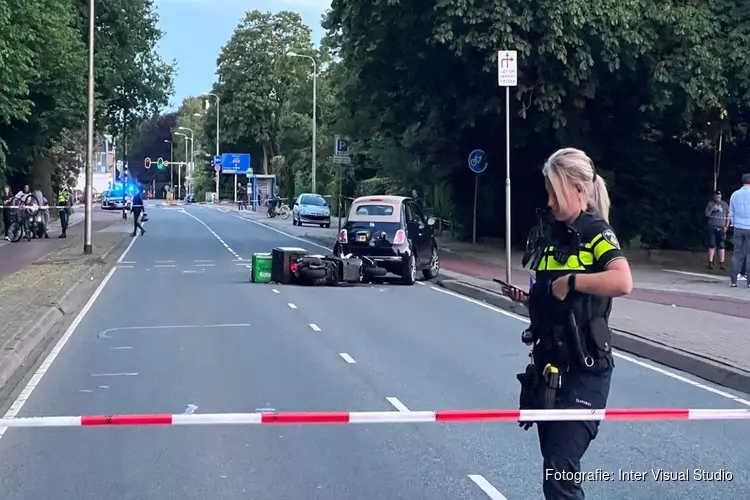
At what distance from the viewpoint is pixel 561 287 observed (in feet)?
15.5

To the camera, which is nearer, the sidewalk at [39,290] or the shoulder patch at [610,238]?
the shoulder patch at [610,238]

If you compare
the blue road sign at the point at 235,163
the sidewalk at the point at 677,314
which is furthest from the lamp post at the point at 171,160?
the sidewalk at the point at 677,314

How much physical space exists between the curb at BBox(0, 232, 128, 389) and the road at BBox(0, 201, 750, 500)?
0.39 meters

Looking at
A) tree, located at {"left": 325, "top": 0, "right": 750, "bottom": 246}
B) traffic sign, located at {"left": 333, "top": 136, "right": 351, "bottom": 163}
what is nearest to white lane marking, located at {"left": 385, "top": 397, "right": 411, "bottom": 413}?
tree, located at {"left": 325, "top": 0, "right": 750, "bottom": 246}

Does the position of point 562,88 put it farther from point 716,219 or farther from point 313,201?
point 313,201

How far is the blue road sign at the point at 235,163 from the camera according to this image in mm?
98250

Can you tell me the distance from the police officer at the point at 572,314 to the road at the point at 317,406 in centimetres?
195

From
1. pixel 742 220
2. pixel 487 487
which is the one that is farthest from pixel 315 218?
pixel 487 487

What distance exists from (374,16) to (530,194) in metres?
8.40

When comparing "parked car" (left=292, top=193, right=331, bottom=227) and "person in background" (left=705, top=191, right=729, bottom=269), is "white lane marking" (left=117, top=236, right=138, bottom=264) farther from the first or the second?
"person in background" (left=705, top=191, right=729, bottom=269)

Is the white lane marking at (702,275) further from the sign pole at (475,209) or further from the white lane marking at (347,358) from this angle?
the white lane marking at (347,358)

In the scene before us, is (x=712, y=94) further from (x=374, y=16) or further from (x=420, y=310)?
(x=420, y=310)

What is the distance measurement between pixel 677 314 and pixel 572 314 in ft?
38.9

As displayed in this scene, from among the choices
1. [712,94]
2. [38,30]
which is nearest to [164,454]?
[712,94]
